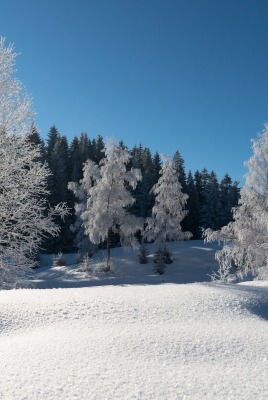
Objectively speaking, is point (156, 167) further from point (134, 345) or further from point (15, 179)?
point (134, 345)

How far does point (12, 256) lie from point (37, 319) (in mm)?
4904

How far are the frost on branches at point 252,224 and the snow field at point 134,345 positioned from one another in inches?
362

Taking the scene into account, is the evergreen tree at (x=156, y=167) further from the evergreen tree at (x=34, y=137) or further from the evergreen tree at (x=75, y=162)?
the evergreen tree at (x=34, y=137)

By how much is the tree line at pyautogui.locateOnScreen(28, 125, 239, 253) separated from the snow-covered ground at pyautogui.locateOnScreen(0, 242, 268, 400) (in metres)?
37.0

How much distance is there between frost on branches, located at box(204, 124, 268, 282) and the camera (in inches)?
617

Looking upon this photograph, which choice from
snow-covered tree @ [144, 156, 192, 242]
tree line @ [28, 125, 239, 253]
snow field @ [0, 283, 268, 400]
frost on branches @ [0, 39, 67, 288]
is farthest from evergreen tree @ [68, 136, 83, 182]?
snow field @ [0, 283, 268, 400]

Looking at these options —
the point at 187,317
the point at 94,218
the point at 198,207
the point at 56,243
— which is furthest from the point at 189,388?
the point at 198,207

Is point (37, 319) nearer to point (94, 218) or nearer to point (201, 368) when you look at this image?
point (201, 368)

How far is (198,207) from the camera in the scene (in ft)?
176

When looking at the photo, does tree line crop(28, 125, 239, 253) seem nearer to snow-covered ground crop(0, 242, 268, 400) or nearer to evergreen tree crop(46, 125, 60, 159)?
evergreen tree crop(46, 125, 60, 159)

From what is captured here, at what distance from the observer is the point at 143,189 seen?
165ft

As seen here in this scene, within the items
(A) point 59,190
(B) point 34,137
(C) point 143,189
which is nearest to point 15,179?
(B) point 34,137

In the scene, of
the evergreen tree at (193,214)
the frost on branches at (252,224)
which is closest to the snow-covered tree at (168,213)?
the frost on branches at (252,224)

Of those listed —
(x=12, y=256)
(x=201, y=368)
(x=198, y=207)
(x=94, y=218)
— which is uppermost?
(x=198, y=207)
